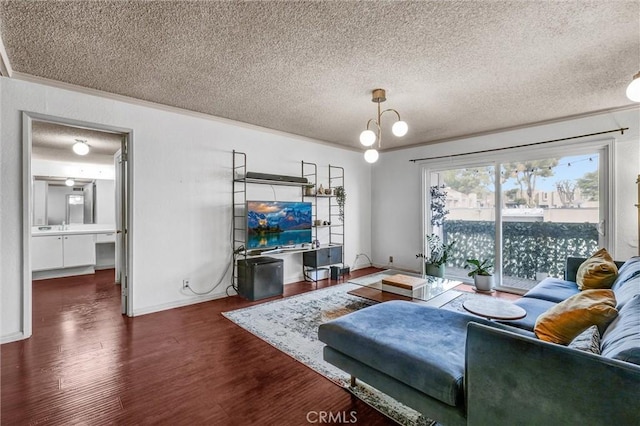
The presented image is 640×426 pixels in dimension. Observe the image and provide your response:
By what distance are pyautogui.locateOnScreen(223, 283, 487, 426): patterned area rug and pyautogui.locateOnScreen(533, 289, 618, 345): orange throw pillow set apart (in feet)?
2.79

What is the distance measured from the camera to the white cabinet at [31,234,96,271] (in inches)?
197

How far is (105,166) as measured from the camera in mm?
6656

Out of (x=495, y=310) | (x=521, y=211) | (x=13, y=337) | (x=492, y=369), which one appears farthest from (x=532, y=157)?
(x=13, y=337)

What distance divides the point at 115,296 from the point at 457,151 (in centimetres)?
592

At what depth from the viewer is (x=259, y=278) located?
3932 millimetres

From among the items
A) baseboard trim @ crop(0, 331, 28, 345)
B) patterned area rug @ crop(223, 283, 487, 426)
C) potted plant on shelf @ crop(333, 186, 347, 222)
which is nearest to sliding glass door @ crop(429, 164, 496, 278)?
patterned area rug @ crop(223, 283, 487, 426)

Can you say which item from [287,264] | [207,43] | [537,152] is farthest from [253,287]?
[537,152]

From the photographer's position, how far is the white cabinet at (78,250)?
5.28 meters

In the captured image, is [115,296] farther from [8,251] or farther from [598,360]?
[598,360]

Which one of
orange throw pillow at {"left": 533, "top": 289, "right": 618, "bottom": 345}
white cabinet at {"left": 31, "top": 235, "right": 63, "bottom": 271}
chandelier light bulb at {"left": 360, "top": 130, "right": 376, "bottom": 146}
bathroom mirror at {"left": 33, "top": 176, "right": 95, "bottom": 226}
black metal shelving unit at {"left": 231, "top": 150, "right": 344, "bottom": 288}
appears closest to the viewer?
orange throw pillow at {"left": 533, "top": 289, "right": 618, "bottom": 345}

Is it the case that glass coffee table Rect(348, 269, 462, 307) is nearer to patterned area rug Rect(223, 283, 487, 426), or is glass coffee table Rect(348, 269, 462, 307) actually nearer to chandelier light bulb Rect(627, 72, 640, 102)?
patterned area rug Rect(223, 283, 487, 426)

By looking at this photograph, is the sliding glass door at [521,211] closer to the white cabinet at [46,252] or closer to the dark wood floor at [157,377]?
the dark wood floor at [157,377]

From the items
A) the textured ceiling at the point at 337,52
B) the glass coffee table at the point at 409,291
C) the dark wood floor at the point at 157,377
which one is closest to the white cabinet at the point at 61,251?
the dark wood floor at the point at 157,377

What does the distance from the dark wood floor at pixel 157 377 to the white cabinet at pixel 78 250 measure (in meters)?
2.50
